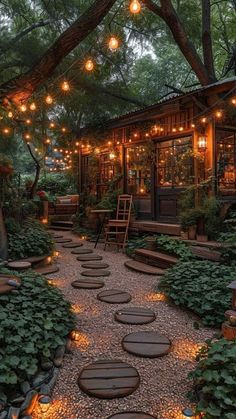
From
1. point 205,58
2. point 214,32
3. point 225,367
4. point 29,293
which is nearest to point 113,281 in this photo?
point 29,293

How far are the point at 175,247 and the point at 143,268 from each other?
0.77 metres

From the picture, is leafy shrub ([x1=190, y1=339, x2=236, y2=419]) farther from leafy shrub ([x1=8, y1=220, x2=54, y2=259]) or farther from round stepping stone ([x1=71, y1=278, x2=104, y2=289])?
leafy shrub ([x1=8, y1=220, x2=54, y2=259])

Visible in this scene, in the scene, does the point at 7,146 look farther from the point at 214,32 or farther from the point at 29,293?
the point at 29,293

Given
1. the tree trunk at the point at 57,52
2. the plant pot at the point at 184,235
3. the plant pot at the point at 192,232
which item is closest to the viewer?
the tree trunk at the point at 57,52

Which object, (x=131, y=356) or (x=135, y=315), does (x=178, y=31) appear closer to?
(x=135, y=315)

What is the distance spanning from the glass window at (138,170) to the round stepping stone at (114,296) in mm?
4755

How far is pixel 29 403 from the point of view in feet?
6.75

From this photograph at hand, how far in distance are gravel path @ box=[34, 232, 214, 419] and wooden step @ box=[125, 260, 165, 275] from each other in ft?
1.70

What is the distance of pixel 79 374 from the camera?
8.04 feet

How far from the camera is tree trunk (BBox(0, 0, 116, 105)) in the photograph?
4988 millimetres

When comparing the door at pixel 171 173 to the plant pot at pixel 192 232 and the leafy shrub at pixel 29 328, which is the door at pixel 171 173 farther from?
the leafy shrub at pixel 29 328

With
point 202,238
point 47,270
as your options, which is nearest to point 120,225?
point 202,238

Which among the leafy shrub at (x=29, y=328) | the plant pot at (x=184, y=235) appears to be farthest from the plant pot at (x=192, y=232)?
the leafy shrub at (x=29, y=328)

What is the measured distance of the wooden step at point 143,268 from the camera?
217 inches
